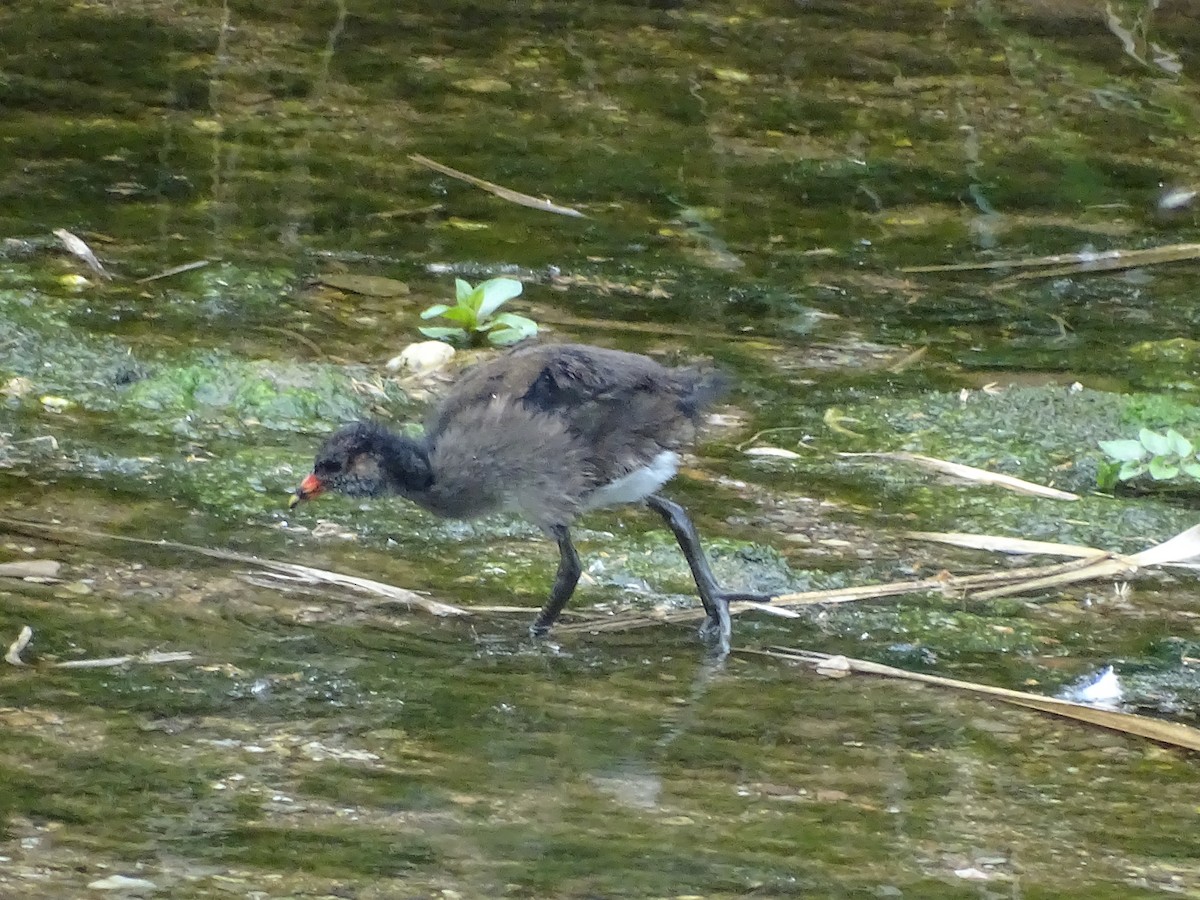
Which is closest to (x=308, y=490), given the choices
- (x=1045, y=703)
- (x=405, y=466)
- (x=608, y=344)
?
(x=405, y=466)

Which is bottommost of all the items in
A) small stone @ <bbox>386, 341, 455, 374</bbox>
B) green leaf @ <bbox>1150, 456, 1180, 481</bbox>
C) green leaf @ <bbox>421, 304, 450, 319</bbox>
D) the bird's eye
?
small stone @ <bbox>386, 341, 455, 374</bbox>

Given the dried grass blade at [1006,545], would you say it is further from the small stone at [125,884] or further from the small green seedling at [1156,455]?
the small stone at [125,884]

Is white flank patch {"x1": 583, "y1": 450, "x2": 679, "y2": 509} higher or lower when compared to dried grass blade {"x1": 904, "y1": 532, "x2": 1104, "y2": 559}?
higher

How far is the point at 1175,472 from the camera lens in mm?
4621

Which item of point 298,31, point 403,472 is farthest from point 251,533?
point 298,31

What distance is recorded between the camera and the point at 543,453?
419 cm

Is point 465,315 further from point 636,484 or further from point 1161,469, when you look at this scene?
point 1161,469

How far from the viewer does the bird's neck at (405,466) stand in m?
4.14

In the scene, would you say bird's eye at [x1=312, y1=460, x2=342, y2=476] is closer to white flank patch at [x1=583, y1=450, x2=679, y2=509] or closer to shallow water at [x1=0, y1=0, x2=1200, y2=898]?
shallow water at [x1=0, y1=0, x2=1200, y2=898]

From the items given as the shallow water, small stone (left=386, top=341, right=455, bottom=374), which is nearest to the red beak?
the shallow water

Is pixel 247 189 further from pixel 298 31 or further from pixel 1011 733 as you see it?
pixel 1011 733

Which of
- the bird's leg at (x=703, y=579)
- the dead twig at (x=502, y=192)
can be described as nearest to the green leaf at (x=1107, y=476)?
the bird's leg at (x=703, y=579)

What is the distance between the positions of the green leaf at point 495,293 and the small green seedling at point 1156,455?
197cm

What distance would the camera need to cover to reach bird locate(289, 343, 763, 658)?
4168 mm
